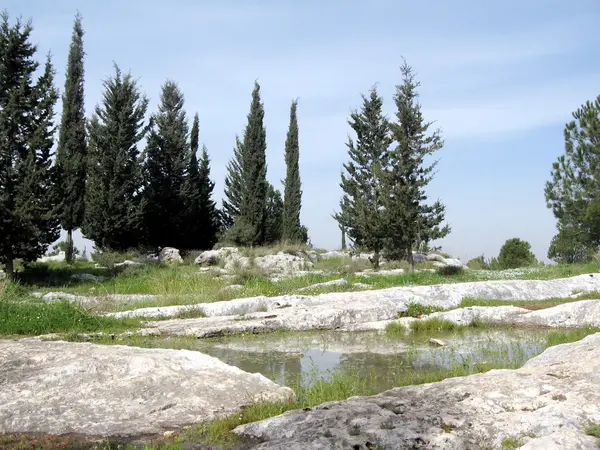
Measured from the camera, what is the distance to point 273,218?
1569 inches

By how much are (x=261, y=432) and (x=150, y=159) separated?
33.1 meters

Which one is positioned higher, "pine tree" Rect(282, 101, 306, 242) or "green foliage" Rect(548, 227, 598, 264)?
"pine tree" Rect(282, 101, 306, 242)

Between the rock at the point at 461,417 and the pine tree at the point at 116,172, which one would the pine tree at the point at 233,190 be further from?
the rock at the point at 461,417

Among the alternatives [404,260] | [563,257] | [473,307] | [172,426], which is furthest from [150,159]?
[172,426]

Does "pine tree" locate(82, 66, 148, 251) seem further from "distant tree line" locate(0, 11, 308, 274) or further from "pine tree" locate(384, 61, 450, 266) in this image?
"pine tree" locate(384, 61, 450, 266)

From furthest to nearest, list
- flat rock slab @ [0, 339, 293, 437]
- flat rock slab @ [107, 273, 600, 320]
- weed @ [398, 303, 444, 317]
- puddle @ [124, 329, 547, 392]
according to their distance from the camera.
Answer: weed @ [398, 303, 444, 317]
flat rock slab @ [107, 273, 600, 320]
puddle @ [124, 329, 547, 392]
flat rock slab @ [0, 339, 293, 437]

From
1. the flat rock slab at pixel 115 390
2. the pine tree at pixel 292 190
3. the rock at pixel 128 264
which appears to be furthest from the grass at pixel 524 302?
the pine tree at pixel 292 190

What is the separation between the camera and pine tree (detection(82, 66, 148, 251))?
30688 mm

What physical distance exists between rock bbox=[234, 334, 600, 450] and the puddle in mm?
1783

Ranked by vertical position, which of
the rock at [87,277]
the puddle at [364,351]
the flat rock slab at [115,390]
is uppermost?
the rock at [87,277]

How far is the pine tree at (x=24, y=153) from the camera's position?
21.7 m

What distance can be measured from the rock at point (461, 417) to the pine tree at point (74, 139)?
28.3 m

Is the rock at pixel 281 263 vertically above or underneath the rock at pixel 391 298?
above

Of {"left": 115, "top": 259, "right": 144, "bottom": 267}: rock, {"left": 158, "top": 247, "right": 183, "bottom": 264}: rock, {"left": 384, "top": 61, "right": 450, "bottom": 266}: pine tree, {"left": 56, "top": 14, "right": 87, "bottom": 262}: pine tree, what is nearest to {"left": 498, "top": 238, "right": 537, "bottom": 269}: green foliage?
{"left": 384, "top": 61, "right": 450, "bottom": 266}: pine tree
